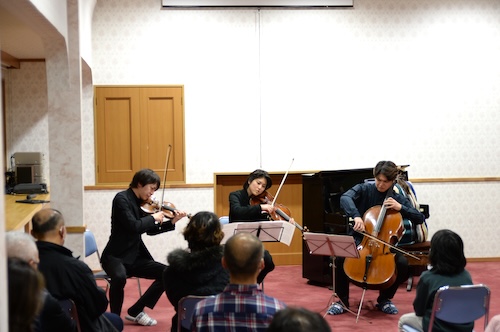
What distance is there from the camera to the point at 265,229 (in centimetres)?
526

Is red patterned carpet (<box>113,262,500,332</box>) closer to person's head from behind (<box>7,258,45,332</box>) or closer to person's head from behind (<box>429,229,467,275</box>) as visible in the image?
person's head from behind (<box>429,229,467,275</box>)

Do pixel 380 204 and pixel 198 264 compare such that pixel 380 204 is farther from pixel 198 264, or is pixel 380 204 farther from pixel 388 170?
pixel 198 264

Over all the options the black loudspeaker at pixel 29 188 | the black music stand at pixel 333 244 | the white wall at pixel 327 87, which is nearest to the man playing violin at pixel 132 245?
the black music stand at pixel 333 244

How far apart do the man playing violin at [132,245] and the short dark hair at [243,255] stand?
2.45 meters

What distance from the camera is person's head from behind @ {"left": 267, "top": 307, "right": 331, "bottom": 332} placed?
1.84 meters

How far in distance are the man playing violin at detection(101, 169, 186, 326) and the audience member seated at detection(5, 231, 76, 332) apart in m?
1.83

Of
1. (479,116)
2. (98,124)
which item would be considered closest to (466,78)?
(479,116)

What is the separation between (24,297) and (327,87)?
6.18 meters

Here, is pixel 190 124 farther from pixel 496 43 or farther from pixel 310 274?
pixel 496 43

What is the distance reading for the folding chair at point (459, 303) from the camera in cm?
381

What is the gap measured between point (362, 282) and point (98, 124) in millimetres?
3903

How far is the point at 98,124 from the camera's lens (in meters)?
7.90

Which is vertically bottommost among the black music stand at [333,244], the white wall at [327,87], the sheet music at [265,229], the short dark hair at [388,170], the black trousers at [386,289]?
the black trousers at [386,289]

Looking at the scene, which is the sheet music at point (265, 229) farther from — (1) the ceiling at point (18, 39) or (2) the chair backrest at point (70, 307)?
(1) the ceiling at point (18, 39)
